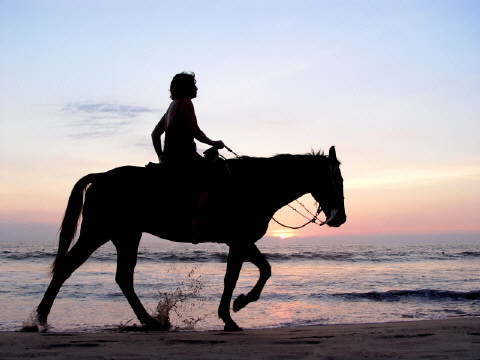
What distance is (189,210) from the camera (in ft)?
23.1

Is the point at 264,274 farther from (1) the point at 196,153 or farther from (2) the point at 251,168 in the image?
(1) the point at 196,153

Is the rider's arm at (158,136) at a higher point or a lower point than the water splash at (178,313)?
higher

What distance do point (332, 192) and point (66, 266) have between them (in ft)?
12.5

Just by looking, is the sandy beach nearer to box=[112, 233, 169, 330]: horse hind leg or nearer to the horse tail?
box=[112, 233, 169, 330]: horse hind leg

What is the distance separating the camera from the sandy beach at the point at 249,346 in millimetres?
4355

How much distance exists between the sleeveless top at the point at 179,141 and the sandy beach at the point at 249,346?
239 cm

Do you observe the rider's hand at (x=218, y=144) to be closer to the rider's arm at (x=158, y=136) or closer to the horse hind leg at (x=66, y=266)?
the rider's arm at (x=158, y=136)

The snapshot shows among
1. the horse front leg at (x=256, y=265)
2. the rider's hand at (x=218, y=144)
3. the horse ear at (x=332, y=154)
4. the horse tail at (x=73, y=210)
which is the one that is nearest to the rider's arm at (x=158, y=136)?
the rider's hand at (x=218, y=144)

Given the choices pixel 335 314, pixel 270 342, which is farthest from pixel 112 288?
pixel 270 342

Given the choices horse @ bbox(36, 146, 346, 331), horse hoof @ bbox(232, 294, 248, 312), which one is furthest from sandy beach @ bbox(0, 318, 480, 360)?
horse @ bbox(36, 146, 346, 331)

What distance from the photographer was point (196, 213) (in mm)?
6980

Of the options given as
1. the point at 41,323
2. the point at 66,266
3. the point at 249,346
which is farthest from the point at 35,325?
the point at 249,346

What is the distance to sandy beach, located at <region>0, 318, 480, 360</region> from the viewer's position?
436 cm

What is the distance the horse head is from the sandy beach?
5.96ft
